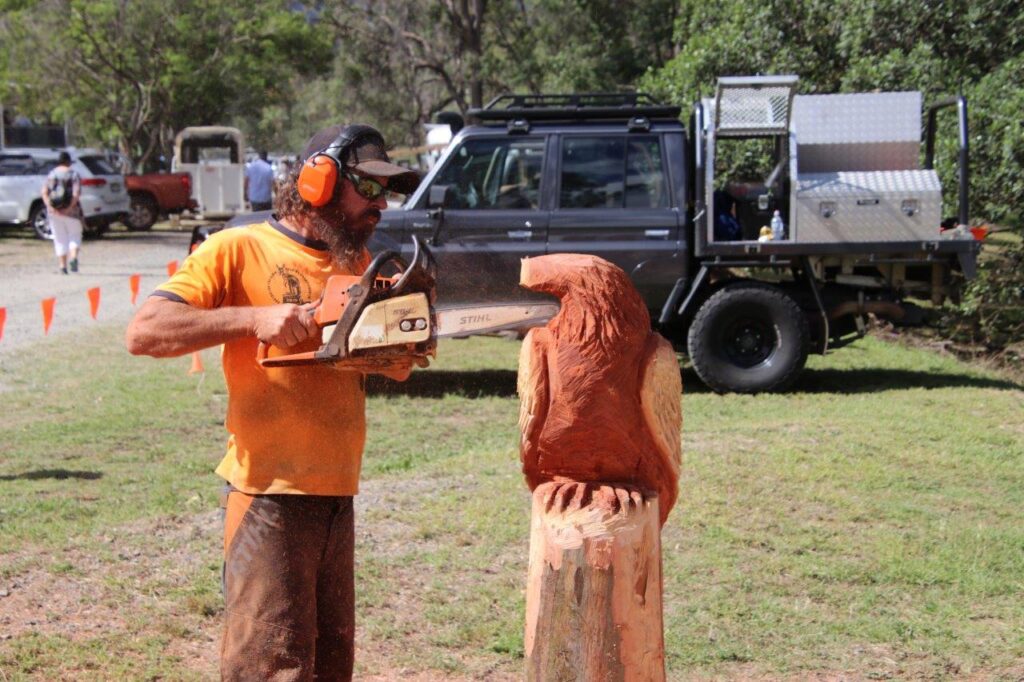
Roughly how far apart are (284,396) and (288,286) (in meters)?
0.29

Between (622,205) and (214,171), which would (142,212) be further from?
(622,205)

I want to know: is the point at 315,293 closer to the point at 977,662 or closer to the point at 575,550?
the point at 575,550

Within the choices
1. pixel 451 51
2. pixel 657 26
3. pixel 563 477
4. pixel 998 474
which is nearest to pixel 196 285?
pixel 563 477

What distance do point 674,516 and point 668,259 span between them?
3.39 metres

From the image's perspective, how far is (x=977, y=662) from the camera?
14.3ft

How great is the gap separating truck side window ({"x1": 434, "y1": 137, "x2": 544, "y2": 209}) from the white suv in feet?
50.3

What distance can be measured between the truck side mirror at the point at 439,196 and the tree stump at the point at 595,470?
5551 millimetres

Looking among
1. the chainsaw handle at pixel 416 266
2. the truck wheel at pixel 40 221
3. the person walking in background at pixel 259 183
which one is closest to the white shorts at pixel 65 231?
the person walking in background at pixel 259 183

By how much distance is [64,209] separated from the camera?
1574 centimetres

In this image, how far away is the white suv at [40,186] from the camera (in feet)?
72.4

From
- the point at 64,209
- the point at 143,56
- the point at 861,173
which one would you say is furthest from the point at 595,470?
the point at 143,56

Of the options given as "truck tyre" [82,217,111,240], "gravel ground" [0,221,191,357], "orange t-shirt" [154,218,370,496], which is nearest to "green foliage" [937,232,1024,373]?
"gravel ground" [0,221,191,357]

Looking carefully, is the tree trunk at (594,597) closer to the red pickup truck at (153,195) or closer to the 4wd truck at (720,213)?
the 4wd truck at (720,213)

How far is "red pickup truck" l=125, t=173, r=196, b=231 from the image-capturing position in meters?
25.5
